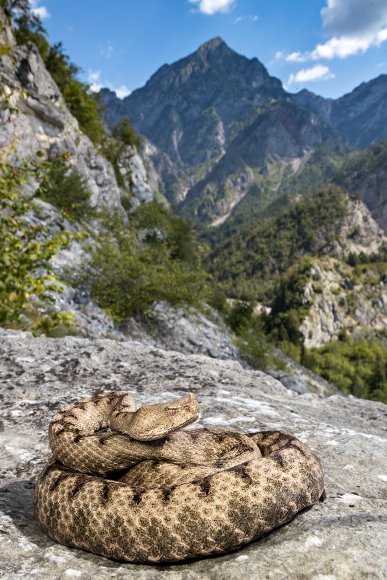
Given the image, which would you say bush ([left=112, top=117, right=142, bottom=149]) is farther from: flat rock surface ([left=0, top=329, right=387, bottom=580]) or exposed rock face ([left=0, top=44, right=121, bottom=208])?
flat rock surface ([left=0, top=329, right=387, bottom=580])

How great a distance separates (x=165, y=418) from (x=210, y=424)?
2.65m

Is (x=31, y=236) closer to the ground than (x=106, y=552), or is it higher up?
higher up

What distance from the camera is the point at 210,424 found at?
5961 mm

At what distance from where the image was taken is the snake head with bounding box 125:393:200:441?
346 centimetres

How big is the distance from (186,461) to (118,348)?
5.94 metres

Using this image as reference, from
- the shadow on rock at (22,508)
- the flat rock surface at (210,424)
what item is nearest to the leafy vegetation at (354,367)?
the flat rock surface at (210,424)

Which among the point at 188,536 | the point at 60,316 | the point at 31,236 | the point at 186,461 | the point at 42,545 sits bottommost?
the point at 42,545

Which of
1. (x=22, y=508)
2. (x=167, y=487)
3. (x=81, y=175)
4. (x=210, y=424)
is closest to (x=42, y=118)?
(x=81, y=175)

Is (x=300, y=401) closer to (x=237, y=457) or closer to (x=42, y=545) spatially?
(x=237, y=457)

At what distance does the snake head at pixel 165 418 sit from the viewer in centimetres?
346

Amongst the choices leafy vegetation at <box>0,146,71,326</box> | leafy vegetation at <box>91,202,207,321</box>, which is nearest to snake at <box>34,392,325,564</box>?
leafy vegetation at <box>0,146,71,326</box>

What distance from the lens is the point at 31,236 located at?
31.4 feet

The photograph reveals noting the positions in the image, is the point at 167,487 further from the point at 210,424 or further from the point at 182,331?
the point at 182,331

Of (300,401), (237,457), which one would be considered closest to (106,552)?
(237,457)
